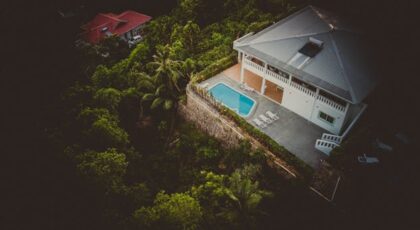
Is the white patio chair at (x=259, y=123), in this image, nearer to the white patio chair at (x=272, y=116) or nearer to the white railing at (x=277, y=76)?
the white patio chair at (x=272, y=116)

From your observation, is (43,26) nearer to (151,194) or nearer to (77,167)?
(77,167)

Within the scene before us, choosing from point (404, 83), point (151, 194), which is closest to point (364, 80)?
point (404, 83)

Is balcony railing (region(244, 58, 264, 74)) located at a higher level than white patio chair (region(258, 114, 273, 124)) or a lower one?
higher

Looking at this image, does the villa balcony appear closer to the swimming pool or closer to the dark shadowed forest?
the swimming pool

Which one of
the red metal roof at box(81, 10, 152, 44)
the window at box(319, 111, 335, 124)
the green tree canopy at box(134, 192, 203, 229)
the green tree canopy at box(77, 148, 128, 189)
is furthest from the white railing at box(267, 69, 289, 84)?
the red metal roof at box(81, 10, 152, 44)

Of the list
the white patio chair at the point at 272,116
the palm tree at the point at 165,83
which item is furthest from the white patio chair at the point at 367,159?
the palm tree at the point at 165,83

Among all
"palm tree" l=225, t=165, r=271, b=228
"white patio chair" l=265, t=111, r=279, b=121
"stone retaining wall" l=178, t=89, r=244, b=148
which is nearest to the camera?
"palm tree" l=225, t=165, r=271, b=228

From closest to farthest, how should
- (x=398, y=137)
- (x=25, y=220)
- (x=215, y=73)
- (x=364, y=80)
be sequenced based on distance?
(x=25, y=220) < (x=398, y=137) < (x=364, y=80) < (x=215, y=73)
